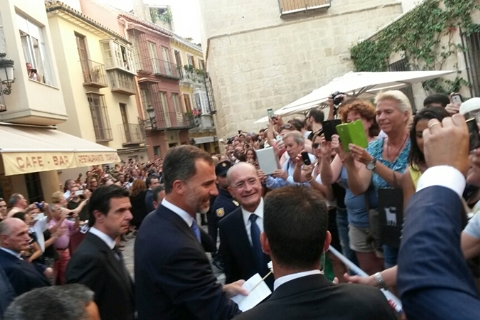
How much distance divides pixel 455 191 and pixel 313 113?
19.8ft

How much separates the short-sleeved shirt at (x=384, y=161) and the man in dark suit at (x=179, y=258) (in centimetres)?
171

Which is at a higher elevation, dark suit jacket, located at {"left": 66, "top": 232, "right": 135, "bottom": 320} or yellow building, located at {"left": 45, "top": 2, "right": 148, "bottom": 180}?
yellow building, located at {"left": 45, "top": 2, "right": 148, "bottom": 180}

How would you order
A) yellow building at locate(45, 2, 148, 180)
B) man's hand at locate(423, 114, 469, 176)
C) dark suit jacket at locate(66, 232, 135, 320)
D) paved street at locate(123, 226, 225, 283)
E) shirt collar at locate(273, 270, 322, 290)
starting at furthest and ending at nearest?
yellow building at locate(45, 2, 148, 180)
paved street at locate(123, 226, 225, 283)
dark suit jacket at locate(66, 232, 135, 320)
shirt collar at locate(273, 270, 322, 290)
man's hand at locate(423, 114, 469, 176)

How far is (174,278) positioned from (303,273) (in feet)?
3.00

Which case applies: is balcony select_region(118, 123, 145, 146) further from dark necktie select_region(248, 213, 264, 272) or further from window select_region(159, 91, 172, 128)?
dark necktie select_region(248, 213, 264, 272)

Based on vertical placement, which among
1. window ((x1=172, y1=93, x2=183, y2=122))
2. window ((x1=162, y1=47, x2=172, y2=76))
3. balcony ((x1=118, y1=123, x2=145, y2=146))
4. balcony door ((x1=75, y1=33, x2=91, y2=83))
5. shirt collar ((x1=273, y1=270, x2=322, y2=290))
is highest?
window ((x1=162, y1=47, x2=172, y2=76))

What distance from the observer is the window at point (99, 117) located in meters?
24.9

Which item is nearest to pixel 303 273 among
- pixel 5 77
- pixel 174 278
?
pixel 174 278

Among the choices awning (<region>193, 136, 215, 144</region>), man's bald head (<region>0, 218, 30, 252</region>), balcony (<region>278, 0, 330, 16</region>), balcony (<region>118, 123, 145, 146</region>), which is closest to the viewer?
man's bald head (<region>0, 218, 30, 252</region>)

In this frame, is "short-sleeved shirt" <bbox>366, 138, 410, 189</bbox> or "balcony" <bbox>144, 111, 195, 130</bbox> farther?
"balcony" <bbox>144, 111, 195, 130</bbox>

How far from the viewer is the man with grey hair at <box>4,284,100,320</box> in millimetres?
1637

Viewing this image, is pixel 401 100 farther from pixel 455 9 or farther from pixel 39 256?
pixel 455 9

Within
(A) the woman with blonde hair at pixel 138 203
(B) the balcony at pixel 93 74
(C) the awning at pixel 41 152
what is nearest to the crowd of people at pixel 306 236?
(A) the woman with blonde hair at pixel 138 203

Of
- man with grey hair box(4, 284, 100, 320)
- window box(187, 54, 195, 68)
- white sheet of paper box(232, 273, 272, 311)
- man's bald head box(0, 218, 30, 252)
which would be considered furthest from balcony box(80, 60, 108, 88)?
man with grey hair box(4, 284, 100, 320)
